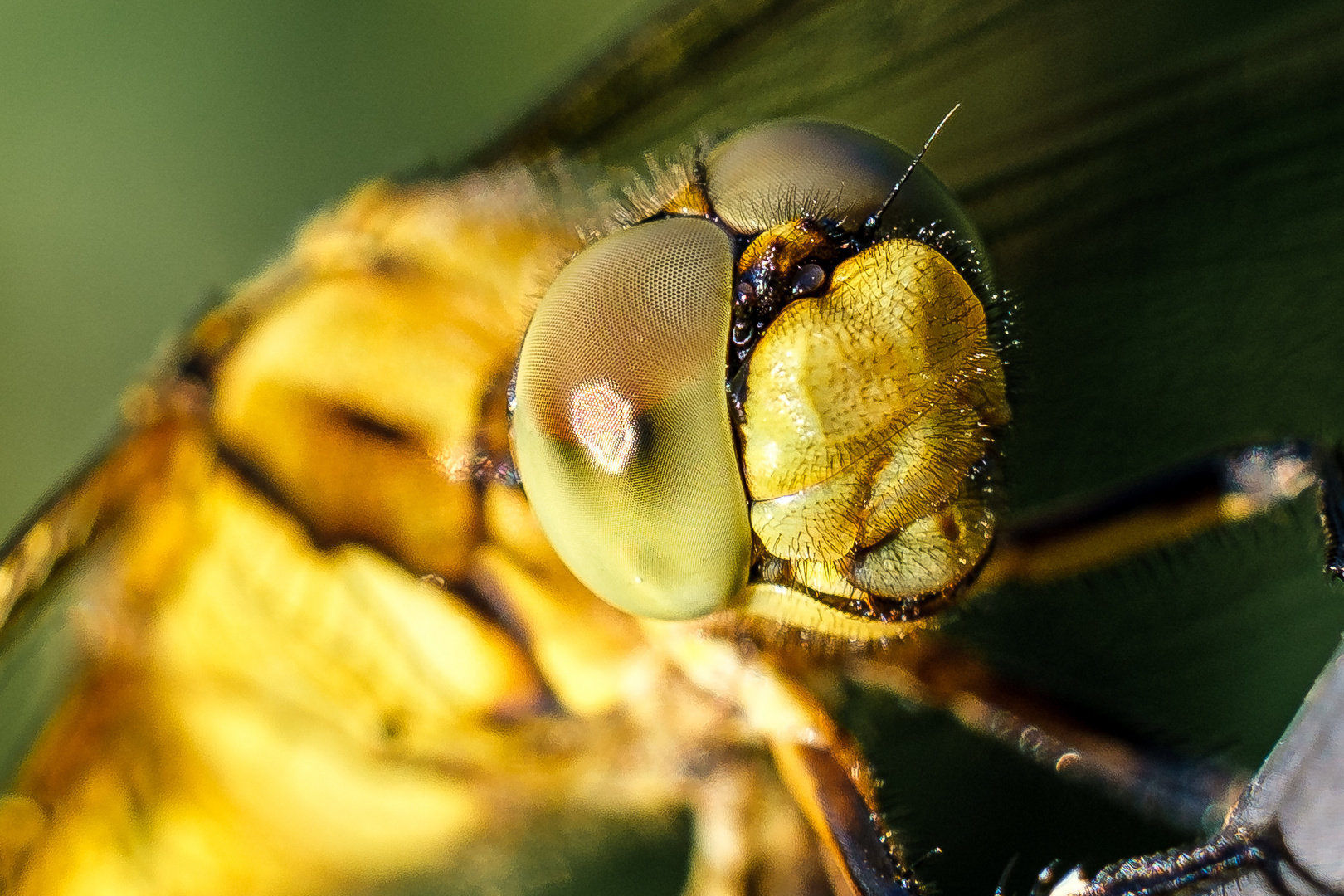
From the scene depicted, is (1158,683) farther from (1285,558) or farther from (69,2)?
(69,2)

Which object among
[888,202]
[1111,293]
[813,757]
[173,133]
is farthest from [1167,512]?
[173,133]

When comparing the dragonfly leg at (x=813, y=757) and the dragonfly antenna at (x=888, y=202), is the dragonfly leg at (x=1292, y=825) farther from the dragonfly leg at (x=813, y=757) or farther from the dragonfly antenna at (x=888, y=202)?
the dragonfly antenna at (x=888, y=202)

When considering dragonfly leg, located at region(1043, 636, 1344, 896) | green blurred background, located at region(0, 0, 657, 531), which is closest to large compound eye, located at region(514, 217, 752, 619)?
dragonfly leg, located at region(1043, 636, 1344, 896)

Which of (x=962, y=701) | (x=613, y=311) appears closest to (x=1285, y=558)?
(x=962, y=701)

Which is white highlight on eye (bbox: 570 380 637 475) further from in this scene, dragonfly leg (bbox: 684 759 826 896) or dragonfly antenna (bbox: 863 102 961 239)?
dragonfly leg (bbox: 684 759 826 896)

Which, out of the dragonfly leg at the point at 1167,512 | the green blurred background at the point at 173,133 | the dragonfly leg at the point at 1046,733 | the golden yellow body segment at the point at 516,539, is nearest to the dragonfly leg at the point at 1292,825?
the golden yellow body segment at the point at 516,539

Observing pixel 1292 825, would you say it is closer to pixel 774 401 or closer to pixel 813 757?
pixel 774 401
